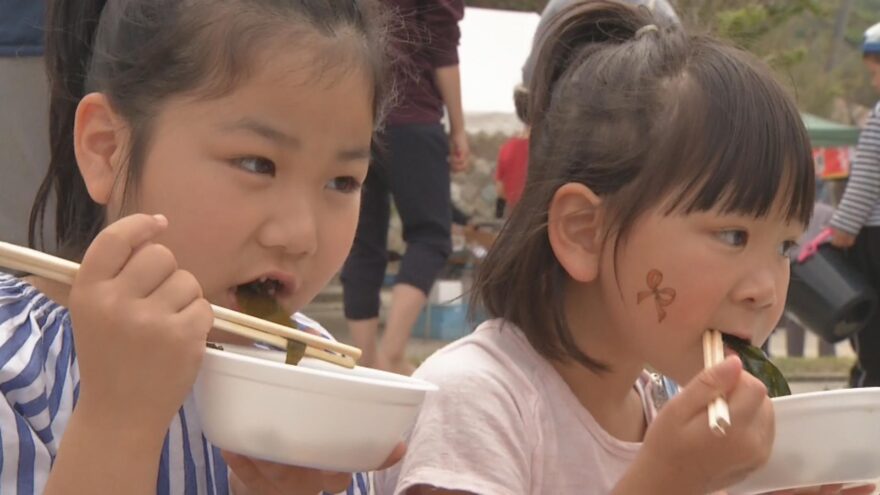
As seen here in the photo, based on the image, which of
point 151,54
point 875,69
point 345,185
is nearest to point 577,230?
point 345,185

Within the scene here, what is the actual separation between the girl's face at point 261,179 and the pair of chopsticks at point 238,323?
0.16m

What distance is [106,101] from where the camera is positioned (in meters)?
1.67

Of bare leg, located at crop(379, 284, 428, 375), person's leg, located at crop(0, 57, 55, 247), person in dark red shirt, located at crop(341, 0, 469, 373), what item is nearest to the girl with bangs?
person's leg, located at crop(0, 57, 55, 247)

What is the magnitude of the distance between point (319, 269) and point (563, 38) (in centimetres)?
76

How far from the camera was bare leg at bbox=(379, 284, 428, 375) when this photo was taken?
4430 mm

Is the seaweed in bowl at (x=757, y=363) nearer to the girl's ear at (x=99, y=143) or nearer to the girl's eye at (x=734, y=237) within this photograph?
the girl's eye at (x=734, y=237)

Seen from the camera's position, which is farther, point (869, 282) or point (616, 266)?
point (869, 282)

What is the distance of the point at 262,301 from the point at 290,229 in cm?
10

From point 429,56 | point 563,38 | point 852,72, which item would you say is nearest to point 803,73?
point 852,72

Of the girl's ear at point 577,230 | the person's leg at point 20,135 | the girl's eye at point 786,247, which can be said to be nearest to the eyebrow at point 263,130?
the girl's ear at point 577,230

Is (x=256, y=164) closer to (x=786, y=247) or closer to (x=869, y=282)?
(x=786, y=247)

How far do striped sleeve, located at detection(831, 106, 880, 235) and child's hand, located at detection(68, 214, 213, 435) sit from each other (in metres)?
4.27

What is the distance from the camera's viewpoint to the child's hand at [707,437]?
1.51 m

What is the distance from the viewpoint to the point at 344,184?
1.65 m
